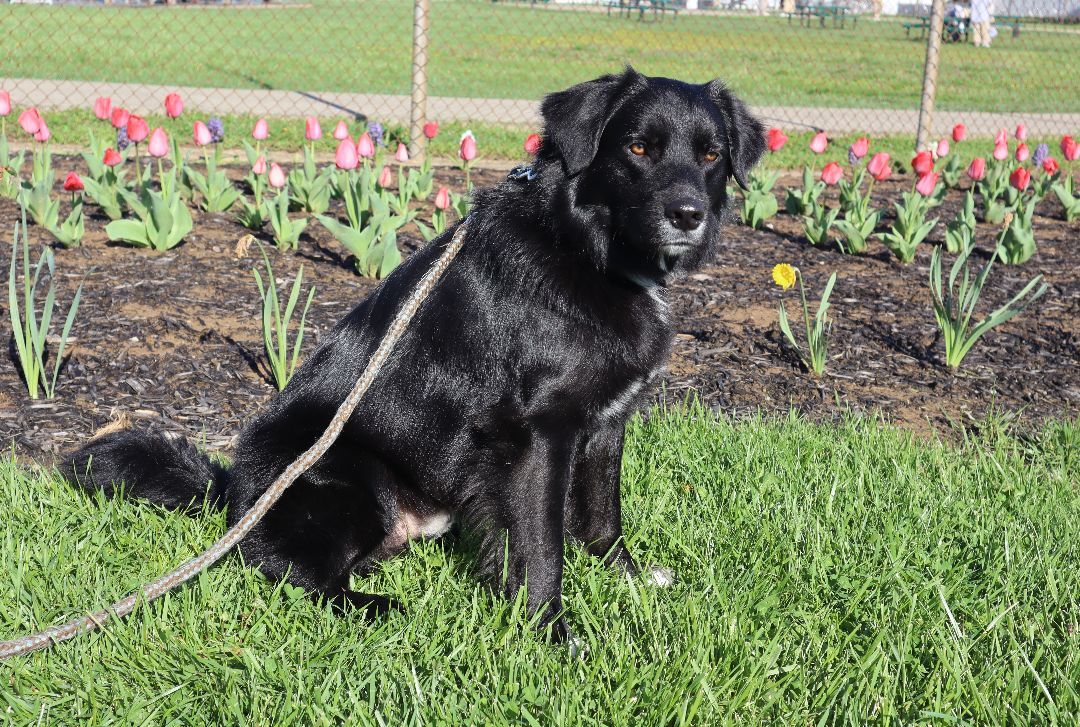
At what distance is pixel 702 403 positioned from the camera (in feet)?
12.8

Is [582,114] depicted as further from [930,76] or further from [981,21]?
[981,21]

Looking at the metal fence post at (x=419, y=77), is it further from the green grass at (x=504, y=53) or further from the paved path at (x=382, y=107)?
the green grass at (x=504, y=53)

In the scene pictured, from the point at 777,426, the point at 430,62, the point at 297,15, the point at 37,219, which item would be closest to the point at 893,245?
the point at 777,426

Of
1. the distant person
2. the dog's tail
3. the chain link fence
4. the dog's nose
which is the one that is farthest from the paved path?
the distant person

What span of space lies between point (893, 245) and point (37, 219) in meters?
4.59

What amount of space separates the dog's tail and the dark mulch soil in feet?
2.06

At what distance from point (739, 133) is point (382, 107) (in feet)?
29.4

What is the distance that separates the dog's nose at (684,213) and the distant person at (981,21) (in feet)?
81.8

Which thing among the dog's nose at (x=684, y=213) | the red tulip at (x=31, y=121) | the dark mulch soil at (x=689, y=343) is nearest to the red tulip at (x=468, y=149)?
the dark mulch soil at (x=689, y=343)

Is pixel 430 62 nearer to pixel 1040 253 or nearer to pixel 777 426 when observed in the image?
pixel 1040 253

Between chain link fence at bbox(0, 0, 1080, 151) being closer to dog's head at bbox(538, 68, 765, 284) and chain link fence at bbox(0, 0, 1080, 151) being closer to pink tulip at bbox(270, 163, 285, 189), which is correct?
pink tulip at bbox(270, 163, 285, 189)

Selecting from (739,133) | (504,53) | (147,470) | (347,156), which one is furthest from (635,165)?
(504,53)

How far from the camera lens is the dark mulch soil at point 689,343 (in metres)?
3.70

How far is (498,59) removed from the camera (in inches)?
728
